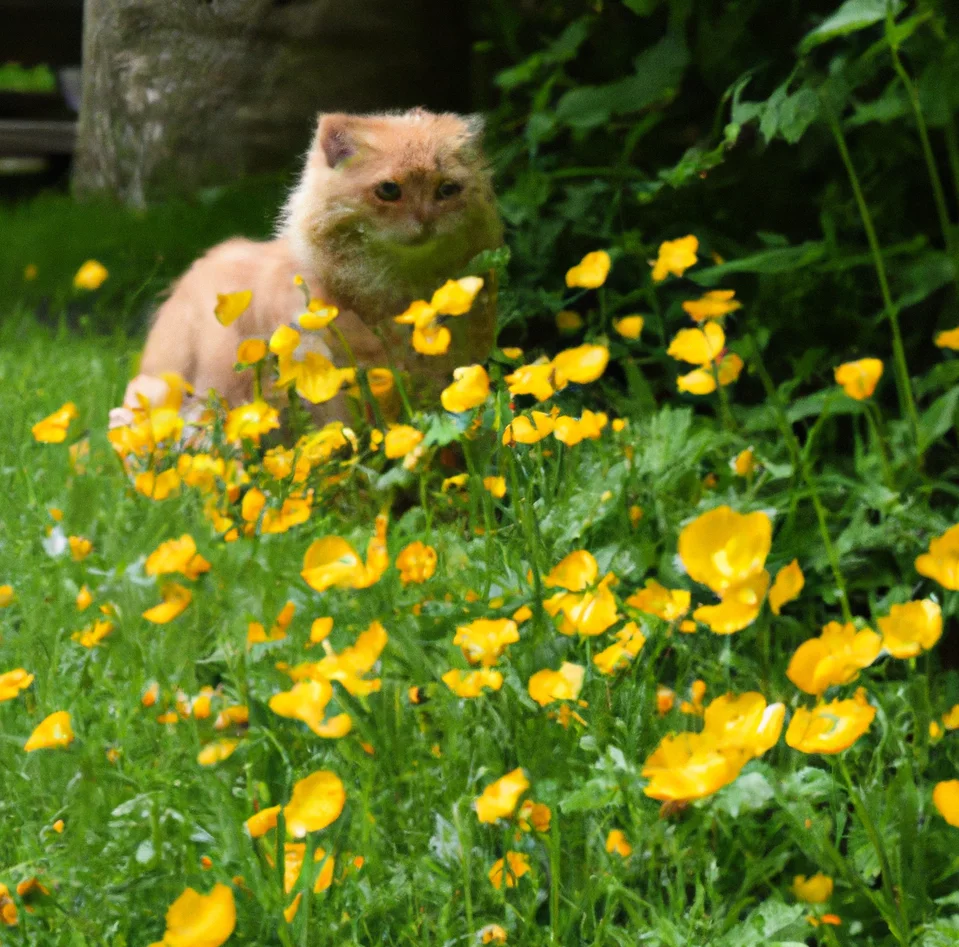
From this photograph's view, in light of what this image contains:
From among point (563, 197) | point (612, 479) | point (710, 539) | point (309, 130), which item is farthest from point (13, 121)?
→ point (710, 539)

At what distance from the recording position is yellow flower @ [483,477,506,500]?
1.41 m

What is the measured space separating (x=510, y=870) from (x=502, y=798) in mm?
77

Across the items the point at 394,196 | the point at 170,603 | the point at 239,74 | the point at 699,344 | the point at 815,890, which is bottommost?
the point at 815,890

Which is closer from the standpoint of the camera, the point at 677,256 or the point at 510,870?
the point at 510,870

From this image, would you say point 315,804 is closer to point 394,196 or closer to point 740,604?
point 740,604

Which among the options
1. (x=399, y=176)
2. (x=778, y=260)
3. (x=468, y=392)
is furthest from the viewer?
(x=778, y=260)

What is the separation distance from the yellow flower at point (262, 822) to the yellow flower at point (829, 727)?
43 centimetres

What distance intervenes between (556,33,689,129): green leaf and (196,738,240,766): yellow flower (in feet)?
4.48

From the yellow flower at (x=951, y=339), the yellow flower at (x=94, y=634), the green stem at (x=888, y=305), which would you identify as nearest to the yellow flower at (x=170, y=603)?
the yellow flower at (x=94, y=634)

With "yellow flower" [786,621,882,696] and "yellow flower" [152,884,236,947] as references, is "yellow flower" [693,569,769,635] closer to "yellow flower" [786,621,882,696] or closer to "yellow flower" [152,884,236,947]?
"yellow flower" [786,621,882,696]

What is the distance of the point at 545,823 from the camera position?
111cm

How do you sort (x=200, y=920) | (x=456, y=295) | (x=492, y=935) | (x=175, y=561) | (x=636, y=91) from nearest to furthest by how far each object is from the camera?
(x=200, y=920) → (x=492, y=935) → (x=175, y=561) → (x=456, y=295) → (x=636, y=91)

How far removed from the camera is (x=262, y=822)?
1048 mm

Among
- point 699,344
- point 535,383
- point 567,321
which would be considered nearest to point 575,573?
point 535,383
